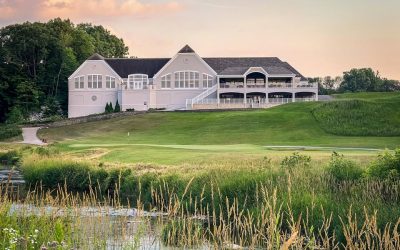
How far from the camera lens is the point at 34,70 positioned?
106188mm

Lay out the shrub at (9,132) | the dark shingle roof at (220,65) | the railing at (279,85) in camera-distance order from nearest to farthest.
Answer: the shrub at (9,132) → the railing at (279,85) → the dark shingle roof at (220,65)

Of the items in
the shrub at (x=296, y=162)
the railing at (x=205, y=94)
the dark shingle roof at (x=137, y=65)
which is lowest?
the shrub at (x=296, y=162)

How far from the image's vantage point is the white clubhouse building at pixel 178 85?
323 feet

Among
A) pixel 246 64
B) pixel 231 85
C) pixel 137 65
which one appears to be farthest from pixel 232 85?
pixel 137 65

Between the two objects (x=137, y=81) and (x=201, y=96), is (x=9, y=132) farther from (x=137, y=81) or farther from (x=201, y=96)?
(x=201, y=96)

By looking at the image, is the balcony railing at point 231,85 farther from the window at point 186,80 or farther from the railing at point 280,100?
the railing at point 280,100

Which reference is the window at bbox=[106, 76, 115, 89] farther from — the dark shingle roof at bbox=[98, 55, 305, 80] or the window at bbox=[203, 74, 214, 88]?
the window at bbox=[203, 74, 214, 88]

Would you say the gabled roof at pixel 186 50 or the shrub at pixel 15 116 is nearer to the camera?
the shrub at pixel 15 116

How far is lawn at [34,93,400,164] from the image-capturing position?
59312 mm

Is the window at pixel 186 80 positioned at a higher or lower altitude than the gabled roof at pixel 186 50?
lower

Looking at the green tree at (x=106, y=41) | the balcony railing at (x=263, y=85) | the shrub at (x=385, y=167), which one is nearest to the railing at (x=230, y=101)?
the balcony railing at (x=263, y=85)

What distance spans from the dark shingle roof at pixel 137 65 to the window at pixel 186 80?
15.3 ft

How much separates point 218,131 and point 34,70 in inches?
1785

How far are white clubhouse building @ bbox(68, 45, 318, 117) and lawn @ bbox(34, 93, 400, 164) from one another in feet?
38.6
